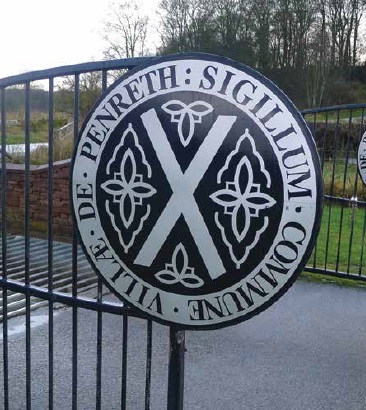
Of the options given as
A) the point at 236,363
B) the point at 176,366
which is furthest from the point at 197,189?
the point at 236,363

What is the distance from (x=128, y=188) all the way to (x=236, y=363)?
2338 millimetres

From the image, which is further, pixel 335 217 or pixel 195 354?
pixel 335 217

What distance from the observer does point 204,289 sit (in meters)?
1.58

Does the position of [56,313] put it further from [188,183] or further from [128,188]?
[188,183]

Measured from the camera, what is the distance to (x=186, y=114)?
60.4 inches

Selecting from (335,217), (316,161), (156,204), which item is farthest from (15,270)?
(335,217)

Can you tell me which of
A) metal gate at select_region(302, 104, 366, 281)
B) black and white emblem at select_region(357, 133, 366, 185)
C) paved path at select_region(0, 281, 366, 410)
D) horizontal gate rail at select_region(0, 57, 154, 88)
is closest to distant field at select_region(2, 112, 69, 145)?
metal gate at select_region(302, 104, 366, 281)

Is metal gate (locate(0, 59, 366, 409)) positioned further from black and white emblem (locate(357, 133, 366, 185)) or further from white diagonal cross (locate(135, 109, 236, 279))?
black and white emblem (locate(357, 133, 366, 185))

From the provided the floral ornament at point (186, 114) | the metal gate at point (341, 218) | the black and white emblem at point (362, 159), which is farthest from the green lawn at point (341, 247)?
the floral ornament at point (186, 114)

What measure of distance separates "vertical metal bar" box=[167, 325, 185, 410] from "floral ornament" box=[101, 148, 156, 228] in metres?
0.41

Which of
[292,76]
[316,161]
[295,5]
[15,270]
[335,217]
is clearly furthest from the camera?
[295,5]

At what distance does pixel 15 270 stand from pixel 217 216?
194 inches

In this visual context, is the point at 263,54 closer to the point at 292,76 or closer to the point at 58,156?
the point at 292,76

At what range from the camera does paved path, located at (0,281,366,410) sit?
3.11 meters
